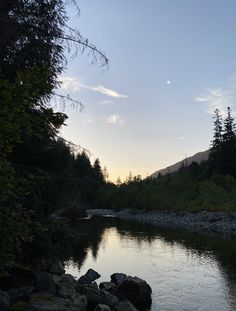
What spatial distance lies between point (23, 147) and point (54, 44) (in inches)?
216

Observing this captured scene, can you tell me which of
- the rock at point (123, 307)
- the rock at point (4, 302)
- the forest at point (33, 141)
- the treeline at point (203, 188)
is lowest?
the rock at point (123, 307)

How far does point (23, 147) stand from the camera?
51.0 feet

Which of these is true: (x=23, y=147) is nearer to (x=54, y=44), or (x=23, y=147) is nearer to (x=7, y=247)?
(x=54, y=44)

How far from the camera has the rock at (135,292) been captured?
1820 cm

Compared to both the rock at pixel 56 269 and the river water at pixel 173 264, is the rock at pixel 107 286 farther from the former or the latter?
the rock at pixel 56 269

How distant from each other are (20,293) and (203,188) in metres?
69.8

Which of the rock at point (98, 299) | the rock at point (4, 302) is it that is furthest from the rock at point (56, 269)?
the rock at point (4, 302)

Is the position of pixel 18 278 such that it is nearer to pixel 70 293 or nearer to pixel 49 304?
pixel 70 293

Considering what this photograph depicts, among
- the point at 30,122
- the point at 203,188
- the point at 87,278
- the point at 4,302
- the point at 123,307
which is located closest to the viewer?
Result: the point at 30,122

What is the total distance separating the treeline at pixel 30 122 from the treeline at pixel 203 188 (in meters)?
50.4

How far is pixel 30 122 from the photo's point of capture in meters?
6.52

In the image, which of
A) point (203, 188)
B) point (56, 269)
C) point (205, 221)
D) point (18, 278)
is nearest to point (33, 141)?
point (18, 278)

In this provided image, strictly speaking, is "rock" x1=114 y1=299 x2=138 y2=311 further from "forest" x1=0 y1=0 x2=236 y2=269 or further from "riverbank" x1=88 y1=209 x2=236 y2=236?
"riverbank" x1=88 y1=209 x2=236 y2=236

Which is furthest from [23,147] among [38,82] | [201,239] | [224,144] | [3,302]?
[224,144]
